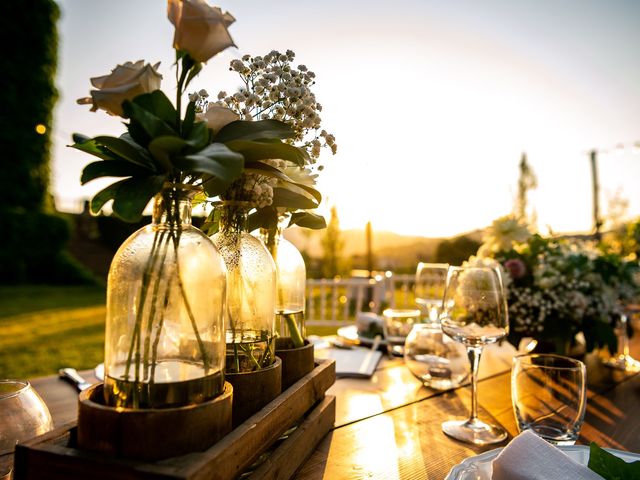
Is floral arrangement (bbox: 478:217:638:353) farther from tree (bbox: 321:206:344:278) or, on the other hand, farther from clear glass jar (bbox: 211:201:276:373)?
tree (bbox: 321:206:344:278)

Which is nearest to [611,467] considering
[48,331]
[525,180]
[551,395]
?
[551,395]

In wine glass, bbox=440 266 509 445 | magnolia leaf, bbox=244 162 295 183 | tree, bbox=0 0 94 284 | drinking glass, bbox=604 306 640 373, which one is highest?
tree, bbox=0 0 94 284

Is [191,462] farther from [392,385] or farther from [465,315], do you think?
[392,385]

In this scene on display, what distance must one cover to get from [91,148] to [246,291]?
0.29 meters

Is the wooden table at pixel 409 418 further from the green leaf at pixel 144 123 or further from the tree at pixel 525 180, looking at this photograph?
the tree at pixel 525 180

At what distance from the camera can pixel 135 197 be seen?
1.60 feet

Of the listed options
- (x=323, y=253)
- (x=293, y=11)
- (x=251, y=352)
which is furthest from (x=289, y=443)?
→ (x=323, y=253)

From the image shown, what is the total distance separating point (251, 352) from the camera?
66cm

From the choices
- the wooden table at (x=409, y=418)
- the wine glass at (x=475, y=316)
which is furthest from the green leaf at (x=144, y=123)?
the wine glass at (x=475, y=316)

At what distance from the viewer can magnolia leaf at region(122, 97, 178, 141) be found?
46 centimetres

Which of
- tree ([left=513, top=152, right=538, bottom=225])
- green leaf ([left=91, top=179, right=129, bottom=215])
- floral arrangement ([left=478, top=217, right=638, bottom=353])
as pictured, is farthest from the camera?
tree ([left=513, top=152, right=538, bottom=225])

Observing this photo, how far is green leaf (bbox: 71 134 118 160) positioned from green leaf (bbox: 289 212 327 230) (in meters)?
0.42

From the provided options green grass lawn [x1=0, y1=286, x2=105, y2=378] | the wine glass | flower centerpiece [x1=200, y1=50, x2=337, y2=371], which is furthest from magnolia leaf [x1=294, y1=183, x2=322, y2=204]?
green grass lawn [x1=0, y1=286, x2=105, y2=378]

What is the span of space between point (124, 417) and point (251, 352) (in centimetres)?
24
